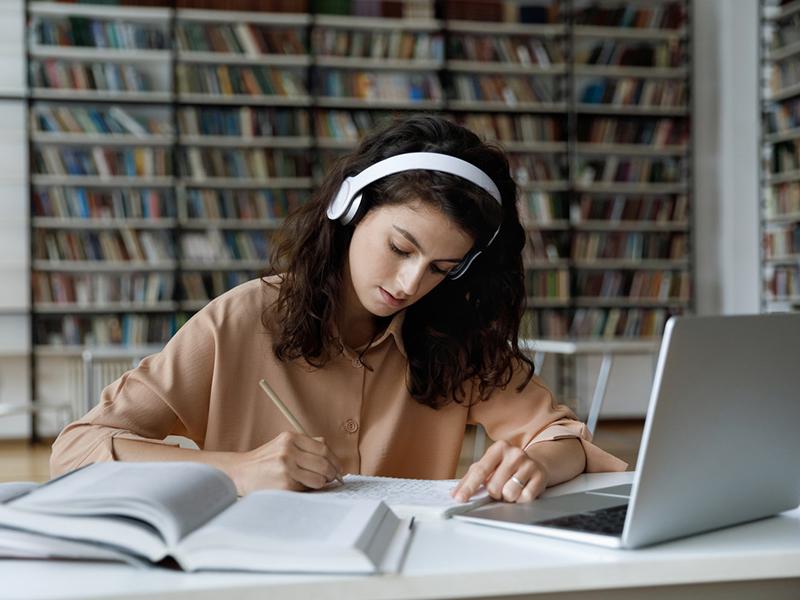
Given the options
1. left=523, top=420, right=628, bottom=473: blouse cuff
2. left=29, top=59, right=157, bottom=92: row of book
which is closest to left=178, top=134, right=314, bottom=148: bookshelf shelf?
left=29, top=59, right=157, bottom=92: row of book

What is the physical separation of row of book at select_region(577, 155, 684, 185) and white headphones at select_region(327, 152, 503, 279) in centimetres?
494

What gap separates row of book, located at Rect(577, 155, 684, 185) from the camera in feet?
20.3

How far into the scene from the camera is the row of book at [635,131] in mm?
6199

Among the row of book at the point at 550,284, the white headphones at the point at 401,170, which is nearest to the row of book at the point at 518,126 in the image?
the row of book at the point at 550,284

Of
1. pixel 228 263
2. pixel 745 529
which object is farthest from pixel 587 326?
pixel 745 529

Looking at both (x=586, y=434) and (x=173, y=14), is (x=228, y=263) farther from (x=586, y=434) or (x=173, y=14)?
(x=586, y=434)

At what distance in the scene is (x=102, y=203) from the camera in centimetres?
570

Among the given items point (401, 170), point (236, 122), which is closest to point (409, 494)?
point (401, 170)

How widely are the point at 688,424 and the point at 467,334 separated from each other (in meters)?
0.75

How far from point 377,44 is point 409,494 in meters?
5.24

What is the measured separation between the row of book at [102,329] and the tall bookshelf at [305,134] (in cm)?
1

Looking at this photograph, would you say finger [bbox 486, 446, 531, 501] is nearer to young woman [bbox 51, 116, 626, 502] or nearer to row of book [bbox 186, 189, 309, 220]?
young woman [bbox 51, 116, 626, 502]

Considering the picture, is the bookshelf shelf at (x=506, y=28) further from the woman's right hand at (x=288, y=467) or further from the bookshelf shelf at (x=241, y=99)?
the woman's right hand at (x=288, y=467)

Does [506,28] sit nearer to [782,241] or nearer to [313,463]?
[782,241]
